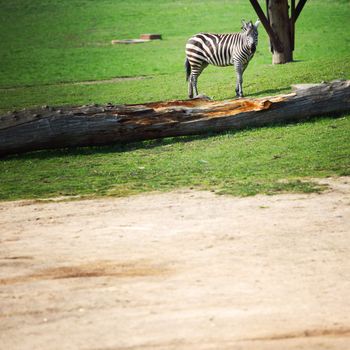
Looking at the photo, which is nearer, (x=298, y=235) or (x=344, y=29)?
(x=298, y=235)

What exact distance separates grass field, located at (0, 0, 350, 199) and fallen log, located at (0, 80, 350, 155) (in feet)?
0.76

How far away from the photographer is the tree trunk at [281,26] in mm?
22750

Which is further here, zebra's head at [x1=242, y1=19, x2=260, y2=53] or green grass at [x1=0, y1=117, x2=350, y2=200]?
zebra's head at [x1=242, y1=19, x2=260, y2=53]

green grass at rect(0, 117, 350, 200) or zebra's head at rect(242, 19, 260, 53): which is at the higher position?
zebra's head at rect(242, 19, 260, 53)

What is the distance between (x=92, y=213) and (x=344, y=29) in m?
28.0

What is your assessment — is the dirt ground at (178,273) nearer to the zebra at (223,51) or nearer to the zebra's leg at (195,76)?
the zebra at (223,51)

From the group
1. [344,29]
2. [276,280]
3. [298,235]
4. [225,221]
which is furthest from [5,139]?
[344,29]

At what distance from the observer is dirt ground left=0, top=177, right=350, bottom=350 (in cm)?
630

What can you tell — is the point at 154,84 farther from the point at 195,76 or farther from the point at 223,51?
the point at 223,51

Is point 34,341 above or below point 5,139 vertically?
below

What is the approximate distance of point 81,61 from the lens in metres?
30.9

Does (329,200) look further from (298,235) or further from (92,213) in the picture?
(92,213)

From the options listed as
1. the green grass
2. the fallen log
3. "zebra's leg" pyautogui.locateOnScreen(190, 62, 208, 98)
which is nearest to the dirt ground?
the green grass

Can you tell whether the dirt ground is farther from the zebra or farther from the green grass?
Answer: the zebra
